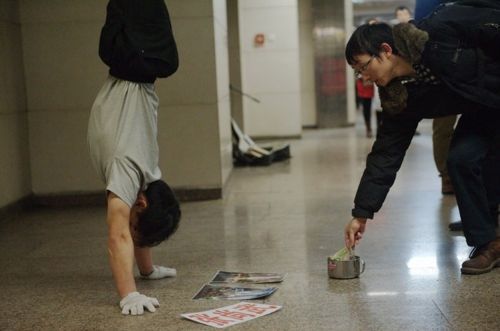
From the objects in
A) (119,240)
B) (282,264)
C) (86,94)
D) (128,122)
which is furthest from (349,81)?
(119,240)

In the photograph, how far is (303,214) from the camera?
625 cm

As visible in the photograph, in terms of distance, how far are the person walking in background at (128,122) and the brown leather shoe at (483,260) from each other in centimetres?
163

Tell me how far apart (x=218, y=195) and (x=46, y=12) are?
2257mm

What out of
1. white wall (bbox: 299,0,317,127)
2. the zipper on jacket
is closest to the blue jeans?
the zipper on jacket

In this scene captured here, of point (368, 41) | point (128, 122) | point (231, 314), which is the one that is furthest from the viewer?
point (128, 122)

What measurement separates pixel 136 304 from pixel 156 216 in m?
0.52

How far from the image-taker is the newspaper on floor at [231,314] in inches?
134

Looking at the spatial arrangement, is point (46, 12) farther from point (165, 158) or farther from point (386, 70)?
point (386, 70)

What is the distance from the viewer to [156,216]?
13.1 feet

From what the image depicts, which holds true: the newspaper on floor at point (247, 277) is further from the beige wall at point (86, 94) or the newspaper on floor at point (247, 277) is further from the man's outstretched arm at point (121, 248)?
the beige wall at point (86, 94)

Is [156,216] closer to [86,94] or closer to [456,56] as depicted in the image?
[456,56]

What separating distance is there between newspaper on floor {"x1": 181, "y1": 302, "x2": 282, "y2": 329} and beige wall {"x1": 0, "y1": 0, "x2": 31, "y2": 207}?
3.44 m

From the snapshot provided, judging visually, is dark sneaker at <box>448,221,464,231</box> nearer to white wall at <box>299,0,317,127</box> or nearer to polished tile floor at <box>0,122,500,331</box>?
polished tile floor at <box>0,122,500,331</box>

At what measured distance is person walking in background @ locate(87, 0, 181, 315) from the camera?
3674 mm
